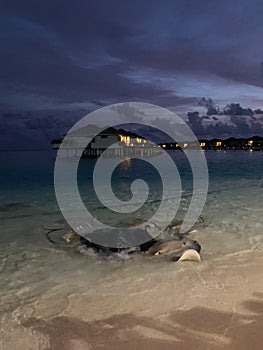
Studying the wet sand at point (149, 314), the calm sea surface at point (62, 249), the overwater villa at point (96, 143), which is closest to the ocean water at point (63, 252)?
the calm sea surface at point (62, 249)

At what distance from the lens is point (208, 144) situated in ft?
586

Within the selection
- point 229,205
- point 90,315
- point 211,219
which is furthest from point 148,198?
point 90,315

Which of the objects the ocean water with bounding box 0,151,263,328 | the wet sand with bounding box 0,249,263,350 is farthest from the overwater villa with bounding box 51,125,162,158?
the wet sand with bounding box 0,249,263,350

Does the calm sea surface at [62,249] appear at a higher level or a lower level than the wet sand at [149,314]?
lower

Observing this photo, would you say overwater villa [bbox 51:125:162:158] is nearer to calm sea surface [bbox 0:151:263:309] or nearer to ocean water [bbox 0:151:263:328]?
calm sea surface [bbox 0:151:263:309]

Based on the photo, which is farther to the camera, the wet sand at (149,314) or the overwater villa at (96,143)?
the overwater villa at (96,143)

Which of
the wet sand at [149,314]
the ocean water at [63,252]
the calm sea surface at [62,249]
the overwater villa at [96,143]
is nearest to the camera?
the wet sand at [149,314]

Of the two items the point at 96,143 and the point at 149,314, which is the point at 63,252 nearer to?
the point at 149,314

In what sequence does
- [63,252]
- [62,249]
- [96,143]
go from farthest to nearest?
[96,143] < [62,249] < [63,252]

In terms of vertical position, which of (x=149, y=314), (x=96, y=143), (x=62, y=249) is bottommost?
(x=62, y=249)

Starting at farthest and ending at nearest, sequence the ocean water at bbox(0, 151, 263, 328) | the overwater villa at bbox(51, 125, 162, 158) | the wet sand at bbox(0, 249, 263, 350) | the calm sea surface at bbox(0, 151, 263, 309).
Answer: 1. the overwater villa at bbox(51, 125, 162, 158)
2. the calm sea surface at bbox(0, 151, 263, 309)
3. the ocean water at bbox(0, 151, 263, 328)
4. the wet sand at bbox(0, 249, 263, 350)

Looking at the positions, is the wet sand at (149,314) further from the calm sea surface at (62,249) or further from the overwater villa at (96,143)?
the overwater villa at (96,143)

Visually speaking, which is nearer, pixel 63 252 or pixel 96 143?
pixel 63 252

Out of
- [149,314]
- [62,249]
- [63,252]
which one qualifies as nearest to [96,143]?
[62,249]
